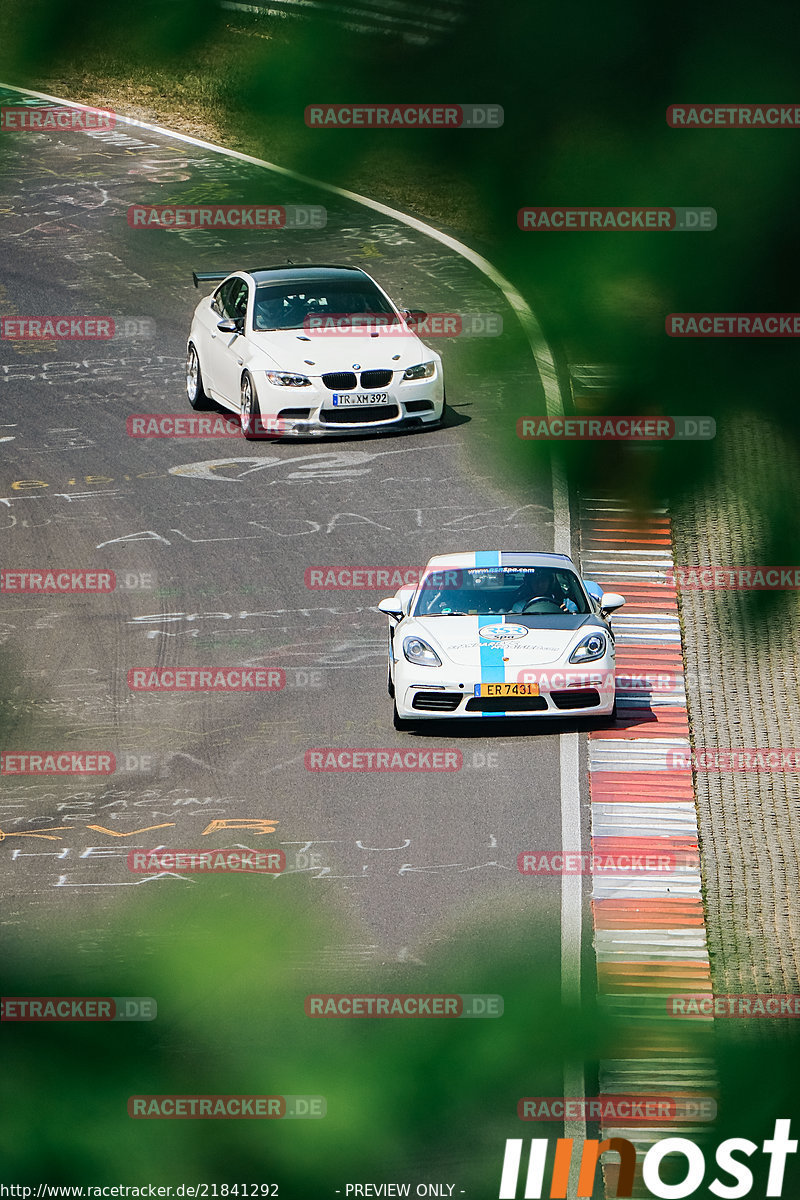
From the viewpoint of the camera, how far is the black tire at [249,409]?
16984mm

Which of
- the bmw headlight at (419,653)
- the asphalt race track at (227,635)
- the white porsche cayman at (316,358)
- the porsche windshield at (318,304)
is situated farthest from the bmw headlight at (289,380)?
the bmw headlight at (419,653)

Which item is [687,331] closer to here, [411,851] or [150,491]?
[411,851]

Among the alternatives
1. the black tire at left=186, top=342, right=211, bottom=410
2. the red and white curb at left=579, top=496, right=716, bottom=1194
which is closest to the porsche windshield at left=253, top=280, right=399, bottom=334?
the black tire at left=186, top=342, right=211, bottom=410

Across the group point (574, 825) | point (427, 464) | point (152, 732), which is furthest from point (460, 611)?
point (427, 464)

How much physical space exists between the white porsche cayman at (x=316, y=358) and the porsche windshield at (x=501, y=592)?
2.64 m

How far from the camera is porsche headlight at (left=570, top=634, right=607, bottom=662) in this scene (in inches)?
504

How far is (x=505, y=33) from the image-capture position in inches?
80.8

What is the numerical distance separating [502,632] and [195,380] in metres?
7.31

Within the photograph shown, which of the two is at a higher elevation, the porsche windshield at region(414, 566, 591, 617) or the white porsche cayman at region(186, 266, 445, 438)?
the white porsche cayman at region(186, 266, 445, 438)

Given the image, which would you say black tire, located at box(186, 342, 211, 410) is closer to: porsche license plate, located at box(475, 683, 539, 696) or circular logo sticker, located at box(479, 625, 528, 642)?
circular logo sticker, located at box(479, 625, 528, 642)

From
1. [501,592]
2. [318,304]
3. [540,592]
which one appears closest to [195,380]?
[318,304]

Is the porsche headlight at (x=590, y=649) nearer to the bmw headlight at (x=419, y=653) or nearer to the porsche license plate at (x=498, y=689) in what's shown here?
the porsche license plate at (x=498, y=689)

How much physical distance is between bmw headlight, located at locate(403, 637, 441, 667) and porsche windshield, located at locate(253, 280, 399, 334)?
4.77 meters

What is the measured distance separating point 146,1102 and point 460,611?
10916 millimetres
